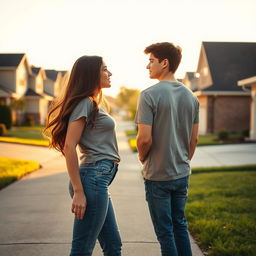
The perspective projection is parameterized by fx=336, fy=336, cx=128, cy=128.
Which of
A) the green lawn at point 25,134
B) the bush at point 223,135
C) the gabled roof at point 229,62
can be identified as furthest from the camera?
the gabled roof at point 229,62

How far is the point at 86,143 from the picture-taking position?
242 cm

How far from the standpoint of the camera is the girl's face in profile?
8.27 feet

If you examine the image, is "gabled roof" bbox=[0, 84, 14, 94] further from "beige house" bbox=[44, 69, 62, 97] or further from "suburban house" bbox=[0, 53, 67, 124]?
"beige house" bbox=[44, 69, 62, 97]

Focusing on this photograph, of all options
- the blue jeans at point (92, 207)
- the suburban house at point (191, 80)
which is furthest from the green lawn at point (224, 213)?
the suburban house at point (191, 80)

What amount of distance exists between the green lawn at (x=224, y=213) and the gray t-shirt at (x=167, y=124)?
163 centimetres

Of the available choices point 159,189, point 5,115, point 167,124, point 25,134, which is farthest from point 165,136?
point 5,115

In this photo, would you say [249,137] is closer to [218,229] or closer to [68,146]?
[218,229]

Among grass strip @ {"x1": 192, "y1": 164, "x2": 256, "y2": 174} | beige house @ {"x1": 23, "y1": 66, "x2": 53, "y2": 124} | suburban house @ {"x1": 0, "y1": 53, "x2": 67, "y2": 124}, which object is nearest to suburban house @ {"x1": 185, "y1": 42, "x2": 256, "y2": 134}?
grass strip @ {"x1": 192, "y1": 164, "x2": 256, "y2": 174}

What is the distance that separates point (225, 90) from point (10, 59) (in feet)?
70.4

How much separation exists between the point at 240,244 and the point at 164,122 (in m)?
2.17

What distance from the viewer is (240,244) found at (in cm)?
385

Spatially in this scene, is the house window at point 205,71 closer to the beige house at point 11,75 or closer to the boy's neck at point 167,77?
the beige house at point 11,75

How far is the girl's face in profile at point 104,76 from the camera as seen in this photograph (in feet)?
8.27

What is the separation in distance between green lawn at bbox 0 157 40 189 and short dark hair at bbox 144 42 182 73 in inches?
222
